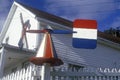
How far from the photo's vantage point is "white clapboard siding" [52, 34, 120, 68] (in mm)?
16250

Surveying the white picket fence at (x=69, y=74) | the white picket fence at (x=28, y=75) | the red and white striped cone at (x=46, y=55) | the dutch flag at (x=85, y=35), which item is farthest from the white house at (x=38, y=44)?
the dutch flag at (x=85, y=35)

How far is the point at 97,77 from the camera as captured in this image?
712cm

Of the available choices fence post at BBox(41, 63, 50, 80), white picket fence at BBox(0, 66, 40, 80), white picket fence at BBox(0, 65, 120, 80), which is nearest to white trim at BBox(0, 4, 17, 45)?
white picket fence at BBox(0, 66, 40, 80)

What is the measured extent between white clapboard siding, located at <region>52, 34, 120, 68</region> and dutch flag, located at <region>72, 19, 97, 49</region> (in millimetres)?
10065

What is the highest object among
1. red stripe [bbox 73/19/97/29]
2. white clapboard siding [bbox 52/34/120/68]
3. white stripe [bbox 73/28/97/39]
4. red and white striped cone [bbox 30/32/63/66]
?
red stripe [bbox 73/19/97/29]

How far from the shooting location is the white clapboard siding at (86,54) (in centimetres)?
1625

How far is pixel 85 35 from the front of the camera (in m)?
5.75

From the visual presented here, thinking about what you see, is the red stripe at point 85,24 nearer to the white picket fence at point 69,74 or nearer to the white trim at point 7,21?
the white picket fence at point 69,74

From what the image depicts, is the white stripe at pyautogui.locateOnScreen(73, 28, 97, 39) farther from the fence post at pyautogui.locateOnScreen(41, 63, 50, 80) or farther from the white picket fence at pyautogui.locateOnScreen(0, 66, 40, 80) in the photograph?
the white picket fence at pyautogui.locateOnScreen(0, 66, 40, 80)

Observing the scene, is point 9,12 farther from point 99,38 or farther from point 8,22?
point 99,38

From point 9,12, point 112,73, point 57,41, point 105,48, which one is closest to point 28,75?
point 112,73

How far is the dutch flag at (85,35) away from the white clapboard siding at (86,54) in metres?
10.1

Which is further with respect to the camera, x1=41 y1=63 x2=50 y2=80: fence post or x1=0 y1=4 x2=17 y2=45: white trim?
x1=0 y1=4 x2=17 y2=45: white trim

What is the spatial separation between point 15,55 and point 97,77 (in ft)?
26.5
